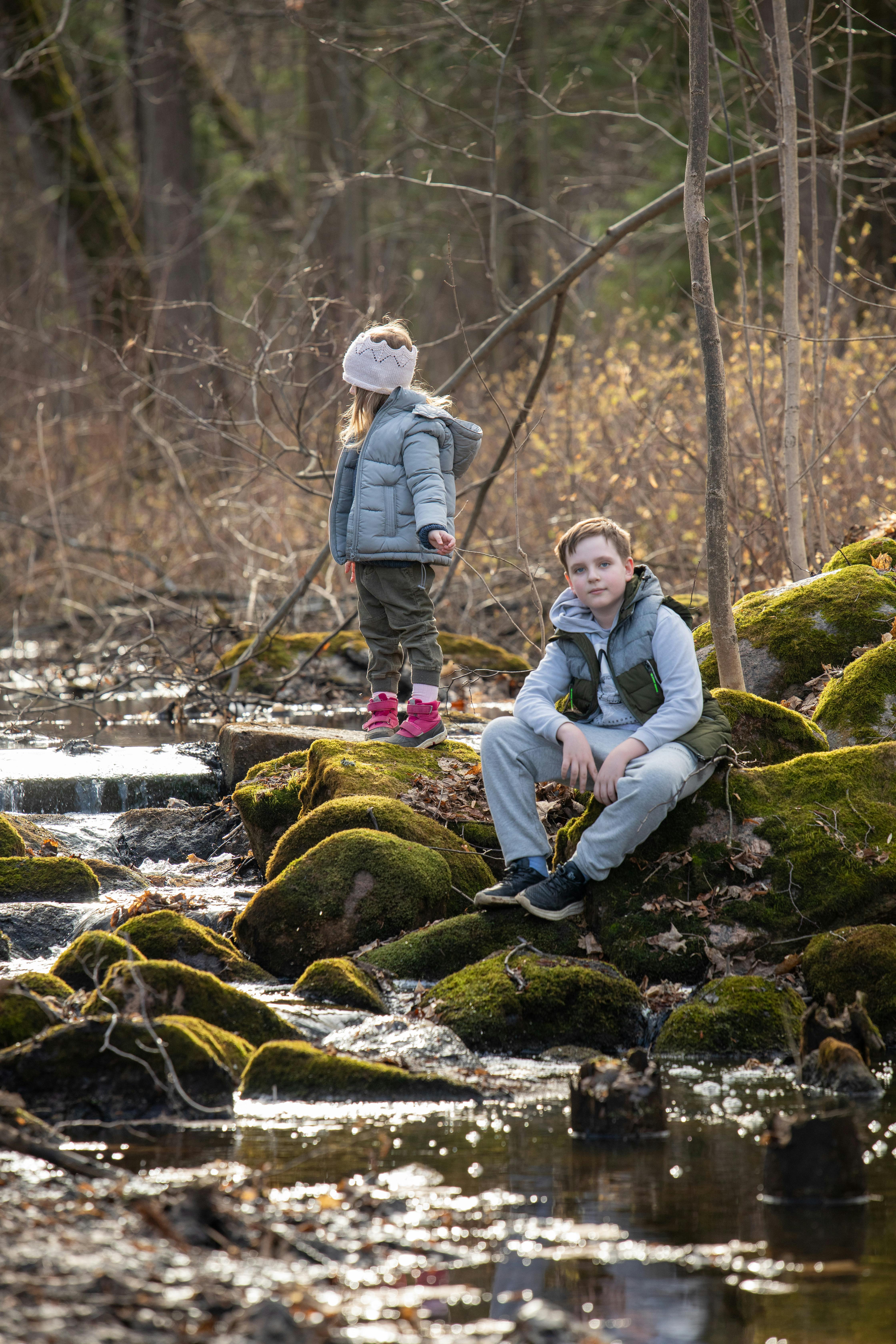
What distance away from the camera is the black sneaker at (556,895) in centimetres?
523

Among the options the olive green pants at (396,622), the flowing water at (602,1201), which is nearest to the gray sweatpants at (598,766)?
the flowing water at (602,1201)

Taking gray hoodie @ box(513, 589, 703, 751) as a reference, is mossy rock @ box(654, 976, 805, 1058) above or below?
below

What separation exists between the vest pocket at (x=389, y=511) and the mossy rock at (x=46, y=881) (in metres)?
2.36

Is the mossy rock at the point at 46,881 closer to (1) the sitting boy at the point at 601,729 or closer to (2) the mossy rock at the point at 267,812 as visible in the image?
(2) the mossy rock at the point at 267,812

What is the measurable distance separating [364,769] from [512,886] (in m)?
1.41

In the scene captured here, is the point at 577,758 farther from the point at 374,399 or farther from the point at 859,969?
the point at 374,399

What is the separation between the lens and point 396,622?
7.45m

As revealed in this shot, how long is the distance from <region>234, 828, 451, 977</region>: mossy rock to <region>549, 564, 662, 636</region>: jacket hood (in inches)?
46.4

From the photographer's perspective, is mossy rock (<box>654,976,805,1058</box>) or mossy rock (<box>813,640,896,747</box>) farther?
mossy rock (<box>813,640,896,747</box>)

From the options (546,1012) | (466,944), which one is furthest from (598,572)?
(546,1012)

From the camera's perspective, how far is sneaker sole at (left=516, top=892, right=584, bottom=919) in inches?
205

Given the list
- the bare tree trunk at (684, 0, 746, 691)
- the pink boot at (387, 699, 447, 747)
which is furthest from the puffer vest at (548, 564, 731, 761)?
the pink boot at (387, 699, 447, 747)

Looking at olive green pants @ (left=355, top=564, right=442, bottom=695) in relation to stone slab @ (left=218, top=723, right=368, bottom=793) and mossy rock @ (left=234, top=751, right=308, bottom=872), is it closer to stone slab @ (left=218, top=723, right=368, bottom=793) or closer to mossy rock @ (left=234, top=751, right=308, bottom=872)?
stone slab @ (left=218, top=723, right=368, bottom=793)

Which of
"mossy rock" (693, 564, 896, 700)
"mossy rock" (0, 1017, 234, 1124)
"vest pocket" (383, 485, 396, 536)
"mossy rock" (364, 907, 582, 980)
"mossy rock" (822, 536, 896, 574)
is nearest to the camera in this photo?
"mossy rock" (0, 1017, 234, 1124)
